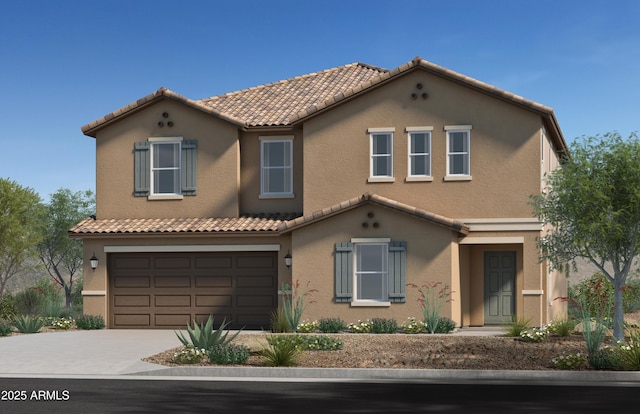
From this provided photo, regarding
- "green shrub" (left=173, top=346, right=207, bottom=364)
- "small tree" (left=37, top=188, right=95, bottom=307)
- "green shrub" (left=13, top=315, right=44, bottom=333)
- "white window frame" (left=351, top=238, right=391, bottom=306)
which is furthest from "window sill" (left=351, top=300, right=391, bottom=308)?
"small tree" (left=37, top=188, right=95, bottom=307)

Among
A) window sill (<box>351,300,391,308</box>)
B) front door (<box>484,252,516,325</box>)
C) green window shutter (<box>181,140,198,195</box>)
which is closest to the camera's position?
window sill (<box>351,300,391,308</box>)

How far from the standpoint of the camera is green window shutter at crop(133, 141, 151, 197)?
29281mm

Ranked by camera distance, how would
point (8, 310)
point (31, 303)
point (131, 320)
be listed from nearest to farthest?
point (131, 320) → point (31, 303) → point (8, 310)

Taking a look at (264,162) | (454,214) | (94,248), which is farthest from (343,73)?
(94,248)

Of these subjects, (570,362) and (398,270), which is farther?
(398,270)

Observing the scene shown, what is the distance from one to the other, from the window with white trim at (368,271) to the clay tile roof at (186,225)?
2.68 meters

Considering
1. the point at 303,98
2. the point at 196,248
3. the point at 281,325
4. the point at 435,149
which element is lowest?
the point at 281,325

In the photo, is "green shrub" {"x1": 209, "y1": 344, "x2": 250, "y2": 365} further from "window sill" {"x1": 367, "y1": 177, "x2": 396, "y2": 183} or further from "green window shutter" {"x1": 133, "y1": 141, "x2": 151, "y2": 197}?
"green window shutter" {"x1": 133, "y1": 141, "x2": 151, "y2": 197}

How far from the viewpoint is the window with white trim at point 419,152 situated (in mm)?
27312

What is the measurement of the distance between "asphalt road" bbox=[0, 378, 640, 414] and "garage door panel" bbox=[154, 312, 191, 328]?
11.5 metres

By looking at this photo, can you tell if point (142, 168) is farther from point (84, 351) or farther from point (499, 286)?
point (499, 286)

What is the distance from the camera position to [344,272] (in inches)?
1037

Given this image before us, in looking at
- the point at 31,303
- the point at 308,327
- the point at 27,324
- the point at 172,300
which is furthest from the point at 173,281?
the point at 31,303

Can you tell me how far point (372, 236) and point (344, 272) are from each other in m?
1.31
